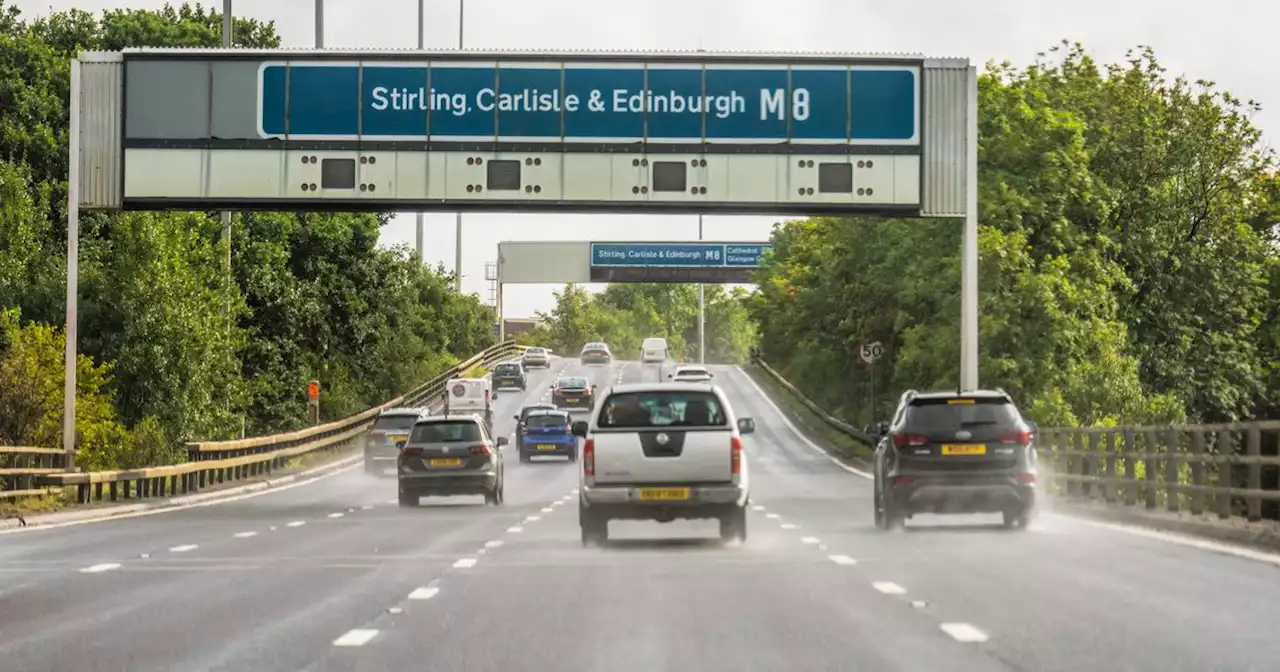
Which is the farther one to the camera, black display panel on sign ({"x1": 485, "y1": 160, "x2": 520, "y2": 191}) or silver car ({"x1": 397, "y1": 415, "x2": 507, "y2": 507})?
black display panel on sign ({"x1": 485, "y1": 160, "x2": 520, "y2": 191})

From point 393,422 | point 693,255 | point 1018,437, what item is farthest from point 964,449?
point 693,255

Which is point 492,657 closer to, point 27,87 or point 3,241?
A: point 3,241

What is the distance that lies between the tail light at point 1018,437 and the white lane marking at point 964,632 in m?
12.0

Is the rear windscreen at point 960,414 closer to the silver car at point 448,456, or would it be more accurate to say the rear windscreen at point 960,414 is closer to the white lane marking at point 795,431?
the silver car at point 448,456

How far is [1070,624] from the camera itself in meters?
13.8

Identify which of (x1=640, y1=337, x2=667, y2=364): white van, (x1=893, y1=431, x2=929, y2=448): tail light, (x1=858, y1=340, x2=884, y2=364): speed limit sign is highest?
(x1=640, y1=337, x2=667, y2=364): white van

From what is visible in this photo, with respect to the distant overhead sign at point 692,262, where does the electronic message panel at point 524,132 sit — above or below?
below

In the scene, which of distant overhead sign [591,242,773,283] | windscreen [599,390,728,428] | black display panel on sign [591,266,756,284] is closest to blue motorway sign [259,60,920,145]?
windscreen [599,390,728,428]

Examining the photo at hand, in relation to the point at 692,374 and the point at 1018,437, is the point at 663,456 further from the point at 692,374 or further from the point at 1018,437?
the point at 692,374

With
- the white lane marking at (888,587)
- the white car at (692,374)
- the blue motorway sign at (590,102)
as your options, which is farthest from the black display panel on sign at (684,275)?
the white lane marking at (888,587)

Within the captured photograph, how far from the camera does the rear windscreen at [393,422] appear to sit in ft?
184

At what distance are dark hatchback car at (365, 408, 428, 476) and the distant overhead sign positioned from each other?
296ft

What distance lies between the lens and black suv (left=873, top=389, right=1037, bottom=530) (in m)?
25.4

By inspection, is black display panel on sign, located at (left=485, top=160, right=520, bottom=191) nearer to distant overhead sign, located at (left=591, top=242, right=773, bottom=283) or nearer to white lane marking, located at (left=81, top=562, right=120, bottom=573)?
white lane marking, located at (left=81, top=562, right=120, bottom=573)
